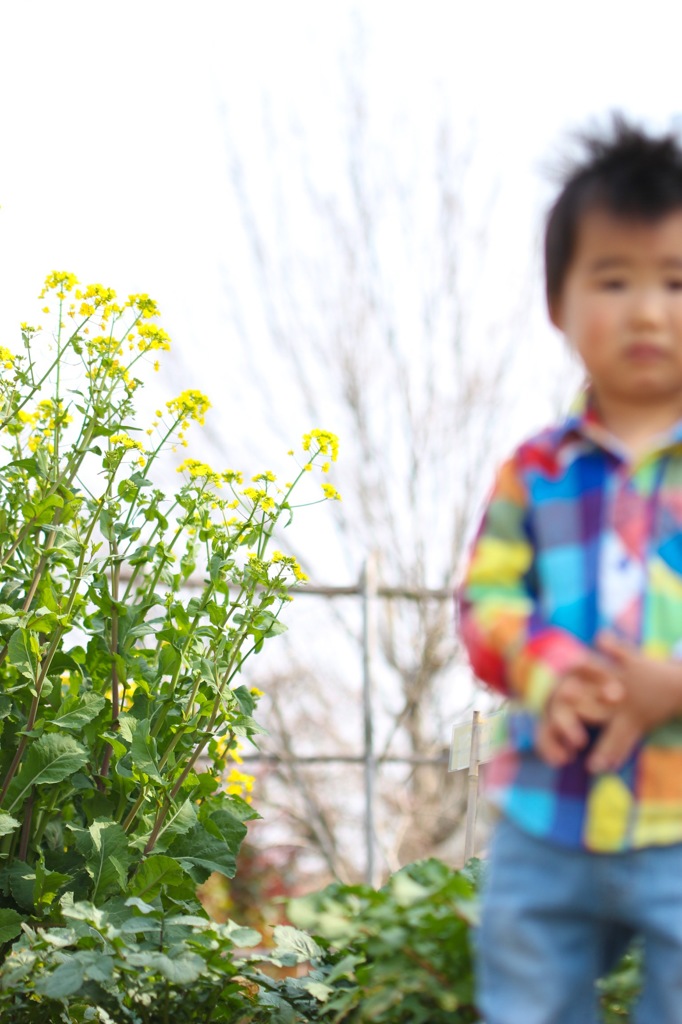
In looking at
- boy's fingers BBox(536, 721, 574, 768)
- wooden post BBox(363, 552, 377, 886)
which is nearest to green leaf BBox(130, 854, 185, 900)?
boy's fingers BBox(536, 721, 574, 768)

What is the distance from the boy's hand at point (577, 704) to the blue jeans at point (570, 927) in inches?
3.9

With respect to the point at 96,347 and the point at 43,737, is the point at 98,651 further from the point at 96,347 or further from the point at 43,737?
the point at 96,347

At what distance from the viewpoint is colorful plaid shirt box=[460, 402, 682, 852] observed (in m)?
1.01

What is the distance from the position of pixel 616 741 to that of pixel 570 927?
0.18 m

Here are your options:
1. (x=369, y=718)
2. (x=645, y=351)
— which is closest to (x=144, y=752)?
(x=645, y=351)

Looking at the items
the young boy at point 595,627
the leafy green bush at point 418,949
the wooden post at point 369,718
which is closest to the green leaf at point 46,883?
the leafy green bush at point 418,949

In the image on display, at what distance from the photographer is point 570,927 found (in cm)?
103

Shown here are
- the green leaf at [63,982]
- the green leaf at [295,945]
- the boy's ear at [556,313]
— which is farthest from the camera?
the green leaf at [295,945]

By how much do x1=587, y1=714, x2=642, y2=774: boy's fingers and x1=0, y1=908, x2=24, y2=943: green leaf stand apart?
1.39 metres

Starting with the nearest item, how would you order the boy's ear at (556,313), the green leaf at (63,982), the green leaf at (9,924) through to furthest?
the boy's ear at (556,313), the green leaf at (63,982), the green leaf at (9,924)

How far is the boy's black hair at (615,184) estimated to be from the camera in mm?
1112

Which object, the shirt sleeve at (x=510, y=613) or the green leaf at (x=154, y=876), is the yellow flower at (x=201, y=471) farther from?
the shirt sleeve at (x=510, y=613)

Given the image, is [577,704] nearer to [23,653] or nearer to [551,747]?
[551,747]

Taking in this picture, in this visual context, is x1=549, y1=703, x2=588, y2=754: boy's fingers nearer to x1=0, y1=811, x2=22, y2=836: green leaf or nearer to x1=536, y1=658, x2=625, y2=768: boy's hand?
x1=536, y1=658, x2=625, y2=768: boy's hand
